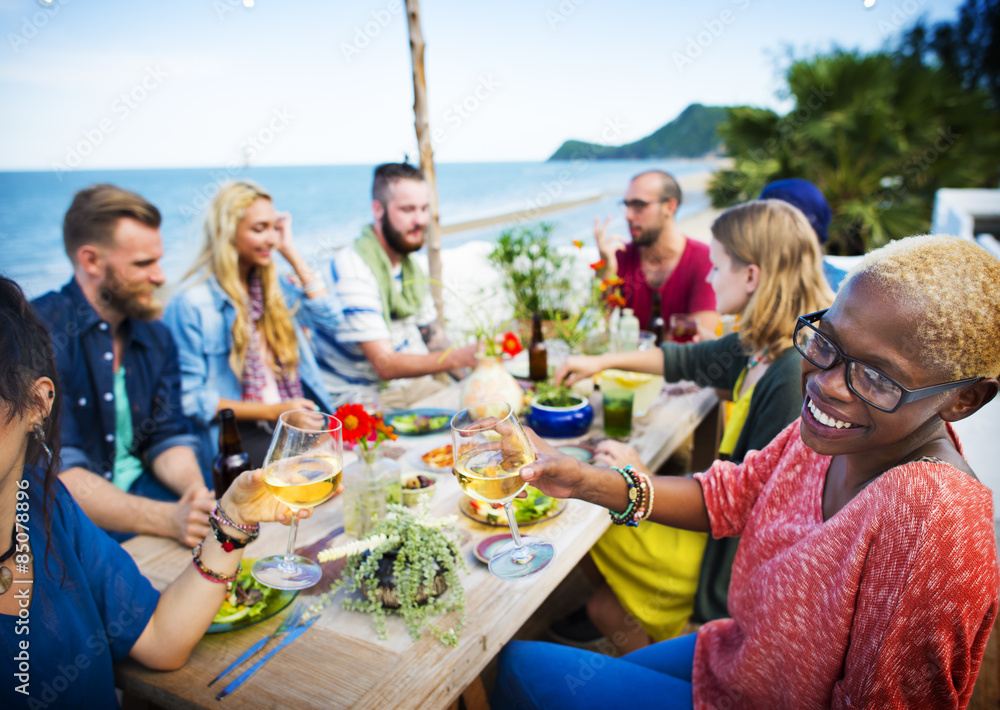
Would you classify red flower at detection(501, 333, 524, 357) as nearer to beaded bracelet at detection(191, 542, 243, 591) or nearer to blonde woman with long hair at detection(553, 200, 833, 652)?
blonde woman with long hair at detection(553, 200, 833, 652)

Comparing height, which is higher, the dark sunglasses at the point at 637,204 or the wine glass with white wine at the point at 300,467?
the dark sunglasses at the point at 637,204

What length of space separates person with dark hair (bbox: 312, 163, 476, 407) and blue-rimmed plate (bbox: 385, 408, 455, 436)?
2.38ft

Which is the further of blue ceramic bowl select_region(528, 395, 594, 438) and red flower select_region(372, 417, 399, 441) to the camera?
blue ceramic bowl select_region(528, 395, 594, 438)

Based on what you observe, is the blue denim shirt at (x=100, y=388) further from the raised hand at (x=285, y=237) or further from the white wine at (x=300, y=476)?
the white wine at (x=300, y=476)

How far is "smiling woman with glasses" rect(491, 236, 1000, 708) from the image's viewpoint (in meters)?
0.90

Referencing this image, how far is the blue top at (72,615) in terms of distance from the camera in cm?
102

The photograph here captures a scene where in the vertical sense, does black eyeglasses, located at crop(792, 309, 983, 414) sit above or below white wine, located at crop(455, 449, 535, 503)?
above

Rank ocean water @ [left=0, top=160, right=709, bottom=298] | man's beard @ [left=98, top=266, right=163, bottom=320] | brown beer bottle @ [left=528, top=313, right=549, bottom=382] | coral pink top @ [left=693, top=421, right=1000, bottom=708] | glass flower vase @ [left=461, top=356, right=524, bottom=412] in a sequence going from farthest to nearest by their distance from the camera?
ocean water @ [left=0, top=160, right=709, bottom=298] → brown beer bottle @ [left=528, top=313, right=549, bottom=382] → man's beard @ [left=98, top=266, right=163, bottom=320] → glass flower vase @ [left=461, top=356, right=524, bottom=412] → coral pink top @ [left=693, top=421, right=1000, bottom=708]

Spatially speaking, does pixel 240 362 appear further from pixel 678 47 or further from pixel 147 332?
pixel 678 47

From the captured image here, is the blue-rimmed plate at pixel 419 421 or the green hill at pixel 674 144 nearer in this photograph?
the blue-rimmed plate at pixel 419 421

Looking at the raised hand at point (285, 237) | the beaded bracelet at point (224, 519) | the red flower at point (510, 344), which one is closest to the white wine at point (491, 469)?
the beaded bracelet at point (224, 519)

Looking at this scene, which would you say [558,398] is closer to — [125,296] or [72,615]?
[72,615]

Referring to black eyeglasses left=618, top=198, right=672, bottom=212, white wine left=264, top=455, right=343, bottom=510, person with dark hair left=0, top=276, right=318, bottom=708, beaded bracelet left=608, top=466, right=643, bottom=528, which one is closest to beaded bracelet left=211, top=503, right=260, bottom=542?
person with dark hair left=0, top=276, right=318, bottom=708

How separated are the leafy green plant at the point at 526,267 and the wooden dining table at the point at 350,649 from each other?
1.39 m
